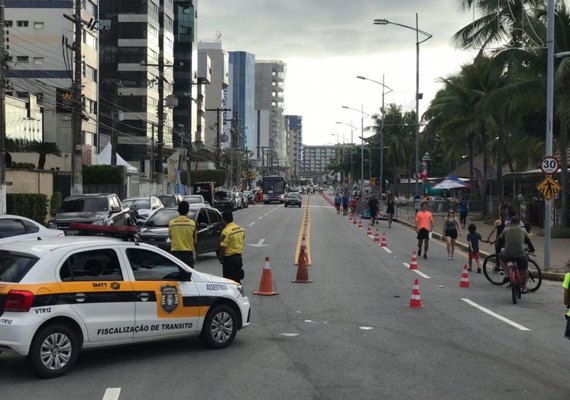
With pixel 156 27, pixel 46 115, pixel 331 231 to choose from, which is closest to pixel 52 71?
pixel 46 115

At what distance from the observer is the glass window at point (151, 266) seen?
8180mm

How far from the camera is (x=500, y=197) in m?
39.1

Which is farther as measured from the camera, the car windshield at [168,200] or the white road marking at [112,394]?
the car windshield at [168,200]

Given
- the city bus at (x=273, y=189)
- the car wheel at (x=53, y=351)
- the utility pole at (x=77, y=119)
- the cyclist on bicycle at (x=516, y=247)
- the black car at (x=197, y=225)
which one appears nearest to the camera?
the car wheel at (x=53, y=351)

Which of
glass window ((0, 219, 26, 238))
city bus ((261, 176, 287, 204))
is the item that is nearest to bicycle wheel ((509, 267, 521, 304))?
glass window ((0, 219, 26, 238))

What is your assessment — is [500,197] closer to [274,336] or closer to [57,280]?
[274,336]

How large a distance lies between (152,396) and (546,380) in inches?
169

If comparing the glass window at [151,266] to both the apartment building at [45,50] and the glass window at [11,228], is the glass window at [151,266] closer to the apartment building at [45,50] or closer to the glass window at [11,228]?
the glass window at [11,228]

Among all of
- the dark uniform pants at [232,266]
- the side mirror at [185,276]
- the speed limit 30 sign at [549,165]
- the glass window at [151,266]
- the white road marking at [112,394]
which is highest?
the speed limit 30 sign at [549,165]

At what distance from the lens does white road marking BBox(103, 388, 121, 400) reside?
6.61m

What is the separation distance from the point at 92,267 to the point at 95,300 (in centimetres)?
40

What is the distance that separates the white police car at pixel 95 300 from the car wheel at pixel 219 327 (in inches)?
0.5

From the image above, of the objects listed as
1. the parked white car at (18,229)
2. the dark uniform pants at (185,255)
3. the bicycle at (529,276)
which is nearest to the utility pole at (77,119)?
the parked white car at (18,229)

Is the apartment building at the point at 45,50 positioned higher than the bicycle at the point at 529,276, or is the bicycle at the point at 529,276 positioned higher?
the apartment building at the point at 45,50
